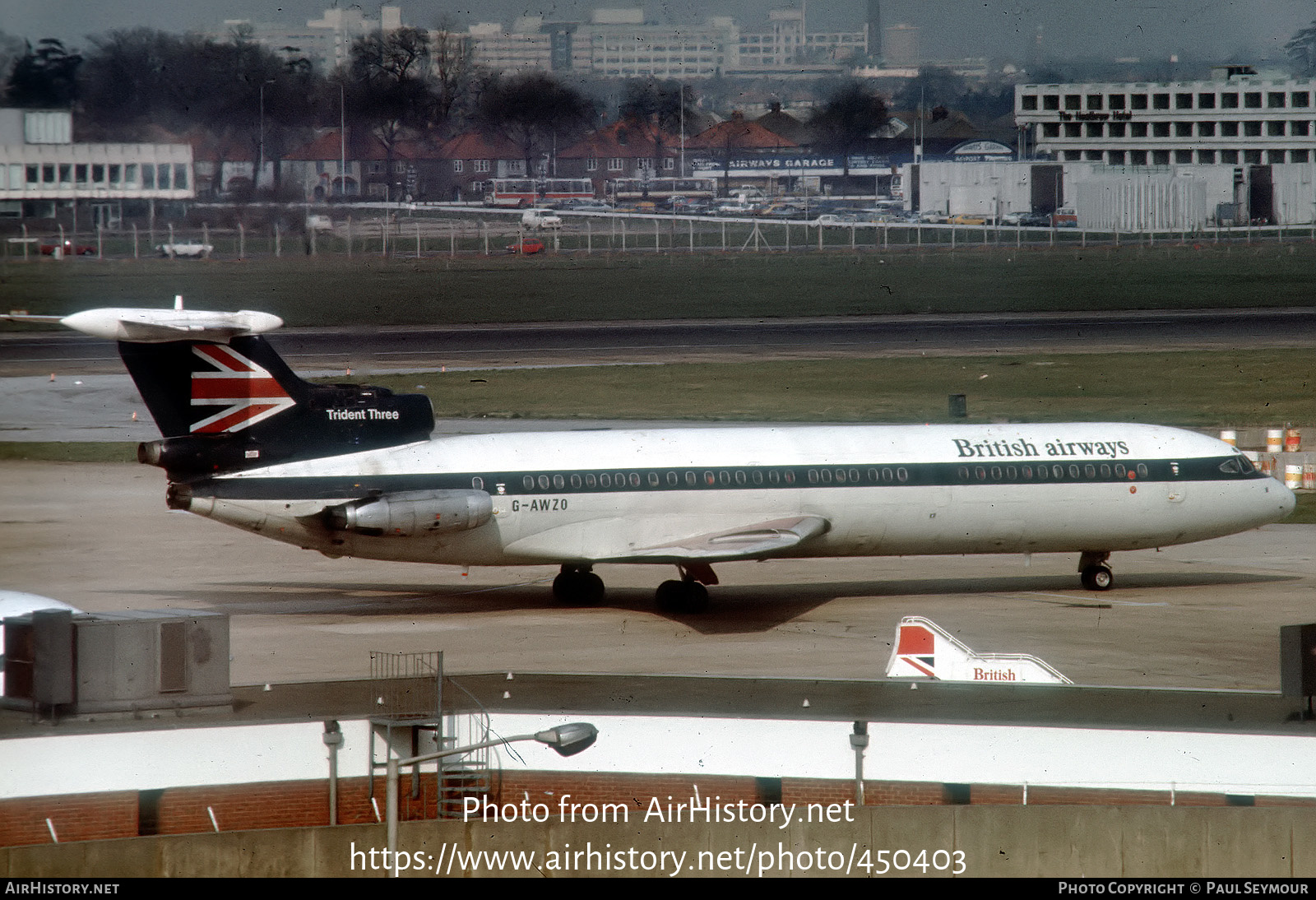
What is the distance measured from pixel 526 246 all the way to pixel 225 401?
6848cm

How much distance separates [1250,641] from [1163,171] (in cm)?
6547

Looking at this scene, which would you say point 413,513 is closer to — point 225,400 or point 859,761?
point 225,400

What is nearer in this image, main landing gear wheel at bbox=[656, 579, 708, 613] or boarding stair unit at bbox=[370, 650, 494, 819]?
boarding stair unit at bbox=[370, 650, 494, 819]

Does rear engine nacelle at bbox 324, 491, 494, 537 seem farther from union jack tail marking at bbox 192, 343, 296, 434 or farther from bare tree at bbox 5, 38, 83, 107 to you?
bare tree at bbox 5, 38, 83, 107

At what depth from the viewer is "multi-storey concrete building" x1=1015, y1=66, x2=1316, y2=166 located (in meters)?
83.4

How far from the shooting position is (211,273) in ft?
181

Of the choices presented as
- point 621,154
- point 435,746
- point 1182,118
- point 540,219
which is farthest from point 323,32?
point 1182,118

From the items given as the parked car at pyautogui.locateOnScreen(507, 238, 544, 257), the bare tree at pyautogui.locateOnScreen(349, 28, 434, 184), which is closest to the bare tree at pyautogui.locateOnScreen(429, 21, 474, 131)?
the bare tree at pyautogui.locateOnScreen(349, 28, 434, 184)

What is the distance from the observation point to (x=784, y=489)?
1436 inches

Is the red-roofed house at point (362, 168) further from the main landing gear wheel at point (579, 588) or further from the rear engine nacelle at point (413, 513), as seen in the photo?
the main landing gear wheel at point (579, 588)

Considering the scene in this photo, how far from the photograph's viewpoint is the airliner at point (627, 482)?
33656 millimetres

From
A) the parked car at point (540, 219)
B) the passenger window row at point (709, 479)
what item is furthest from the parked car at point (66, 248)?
the parked car at point (540, 219)

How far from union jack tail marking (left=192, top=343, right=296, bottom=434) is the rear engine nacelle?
8.38ft
